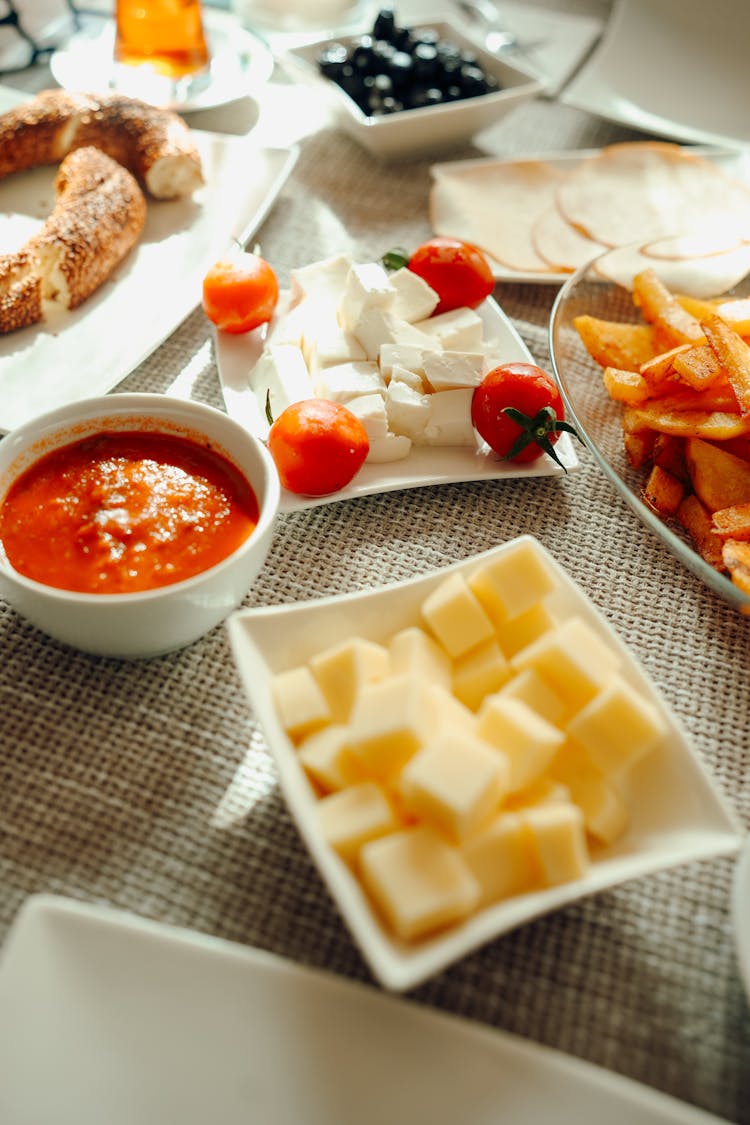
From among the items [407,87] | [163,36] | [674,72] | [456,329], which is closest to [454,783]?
[456,329]

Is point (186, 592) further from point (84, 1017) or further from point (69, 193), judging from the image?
point (69, 193)

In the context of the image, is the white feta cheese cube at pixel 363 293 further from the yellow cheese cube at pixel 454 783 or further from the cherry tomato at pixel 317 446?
the yellow cheese cube at pixel 454 783

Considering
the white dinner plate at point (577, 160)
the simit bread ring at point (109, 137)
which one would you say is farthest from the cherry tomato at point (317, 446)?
the white dinner plate at point (577, 160)

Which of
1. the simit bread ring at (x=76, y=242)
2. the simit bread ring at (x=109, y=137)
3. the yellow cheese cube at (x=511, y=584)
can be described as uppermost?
the simit bread ring at (x=109, y=137)

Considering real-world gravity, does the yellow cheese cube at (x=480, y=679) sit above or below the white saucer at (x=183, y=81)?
below

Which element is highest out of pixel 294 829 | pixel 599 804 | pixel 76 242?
pixel 76 242

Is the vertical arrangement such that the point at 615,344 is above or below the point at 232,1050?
above

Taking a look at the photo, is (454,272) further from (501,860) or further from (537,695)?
(501,860)
